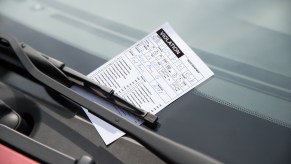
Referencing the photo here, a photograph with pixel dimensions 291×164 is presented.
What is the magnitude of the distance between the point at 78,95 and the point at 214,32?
0.47 m

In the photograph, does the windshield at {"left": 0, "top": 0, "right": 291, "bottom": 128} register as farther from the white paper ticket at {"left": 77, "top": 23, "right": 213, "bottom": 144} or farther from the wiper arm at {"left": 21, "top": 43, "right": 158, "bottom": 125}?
the wiper arm at {"left": 21, "top": 43, "right": 158, "bottom": 125}

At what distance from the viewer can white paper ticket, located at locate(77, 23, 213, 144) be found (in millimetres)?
1063

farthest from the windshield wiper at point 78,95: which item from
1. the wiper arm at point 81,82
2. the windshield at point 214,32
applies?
the windshield at point 214,32

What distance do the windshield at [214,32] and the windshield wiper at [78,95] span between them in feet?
0.58

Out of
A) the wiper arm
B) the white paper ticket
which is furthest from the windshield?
the wiper arm

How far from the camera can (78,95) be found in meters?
0.94

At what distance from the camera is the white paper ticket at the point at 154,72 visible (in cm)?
106

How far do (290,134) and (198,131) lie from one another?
236 millimetres

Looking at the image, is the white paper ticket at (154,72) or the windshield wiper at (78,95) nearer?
the windshield wiper at (78,95)

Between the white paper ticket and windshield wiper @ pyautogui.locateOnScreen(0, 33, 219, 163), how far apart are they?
3.5 inches

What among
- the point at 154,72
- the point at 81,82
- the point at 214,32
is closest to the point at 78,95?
the point at 81,82

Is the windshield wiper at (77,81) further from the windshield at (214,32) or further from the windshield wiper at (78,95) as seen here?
the windshield at (214,32)

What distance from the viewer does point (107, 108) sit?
3.14 feet

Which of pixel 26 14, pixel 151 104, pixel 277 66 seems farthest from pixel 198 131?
pixel 26 14
